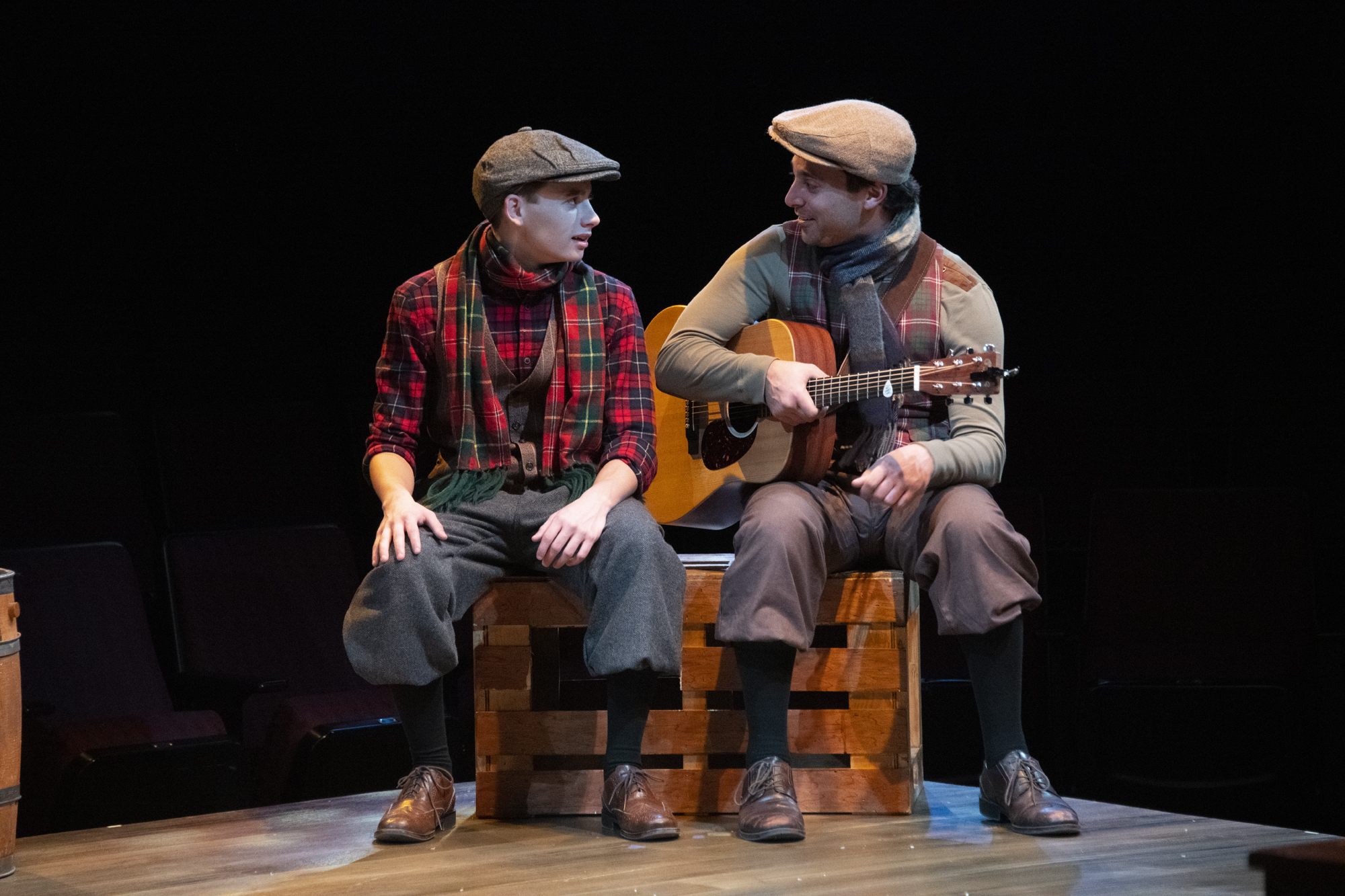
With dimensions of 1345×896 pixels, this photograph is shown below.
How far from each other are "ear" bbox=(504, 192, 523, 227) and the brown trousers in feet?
2.46

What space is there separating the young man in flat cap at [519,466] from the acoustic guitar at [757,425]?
0.73 feet

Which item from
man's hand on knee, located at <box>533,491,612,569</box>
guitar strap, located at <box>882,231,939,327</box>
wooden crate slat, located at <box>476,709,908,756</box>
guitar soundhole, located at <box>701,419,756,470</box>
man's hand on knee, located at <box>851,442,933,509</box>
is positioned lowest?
wooden crate slat, located at <box>476,709,908,756</box>

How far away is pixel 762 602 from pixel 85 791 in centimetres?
166

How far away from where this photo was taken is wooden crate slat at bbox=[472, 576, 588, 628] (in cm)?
306

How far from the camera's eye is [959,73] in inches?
209

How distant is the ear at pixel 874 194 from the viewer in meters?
3.14

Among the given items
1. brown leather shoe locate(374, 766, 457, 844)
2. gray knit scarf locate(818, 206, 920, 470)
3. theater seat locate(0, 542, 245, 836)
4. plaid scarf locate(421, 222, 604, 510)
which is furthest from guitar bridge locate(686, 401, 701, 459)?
theater seat locate(0, 542, 245, 836)

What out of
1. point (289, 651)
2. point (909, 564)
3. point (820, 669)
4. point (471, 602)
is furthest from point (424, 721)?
point (289, 651)

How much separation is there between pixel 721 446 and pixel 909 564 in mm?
523

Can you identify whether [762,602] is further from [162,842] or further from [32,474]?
[32,474]

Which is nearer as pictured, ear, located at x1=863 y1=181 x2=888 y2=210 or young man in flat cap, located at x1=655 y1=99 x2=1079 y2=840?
young man in flat cap, located at x1=655 y1=99 x2=1079 y2=840

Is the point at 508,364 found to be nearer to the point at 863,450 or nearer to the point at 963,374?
the point at 863,450

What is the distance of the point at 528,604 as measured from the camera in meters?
3.07

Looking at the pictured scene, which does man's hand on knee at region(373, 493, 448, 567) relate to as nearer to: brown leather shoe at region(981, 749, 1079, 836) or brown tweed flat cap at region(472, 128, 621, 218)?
brown tweed flat cap at region(472, 128, 621, 218)
